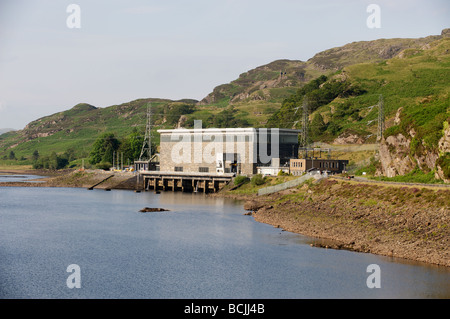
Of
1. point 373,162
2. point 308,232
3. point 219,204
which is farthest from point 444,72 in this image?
point 308,232

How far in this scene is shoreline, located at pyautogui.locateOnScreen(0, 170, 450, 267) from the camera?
174 feet

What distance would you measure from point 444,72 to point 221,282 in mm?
166799

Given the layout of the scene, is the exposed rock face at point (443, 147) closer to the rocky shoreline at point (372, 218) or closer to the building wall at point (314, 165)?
the rocky shoreline at point (372, 218)

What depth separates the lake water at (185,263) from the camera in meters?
44.5

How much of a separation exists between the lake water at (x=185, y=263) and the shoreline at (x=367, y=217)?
2418mm

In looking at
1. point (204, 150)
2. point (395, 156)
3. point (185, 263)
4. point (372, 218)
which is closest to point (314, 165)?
point (395, 156)

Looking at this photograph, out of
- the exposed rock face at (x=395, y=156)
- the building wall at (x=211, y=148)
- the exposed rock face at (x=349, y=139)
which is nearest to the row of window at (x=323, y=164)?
the building wall at (x=211, y=148)

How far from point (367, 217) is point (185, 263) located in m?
A: 24.4

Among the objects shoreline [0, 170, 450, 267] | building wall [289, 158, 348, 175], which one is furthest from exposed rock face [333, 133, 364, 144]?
shoreline [0, 170, 450, 267]

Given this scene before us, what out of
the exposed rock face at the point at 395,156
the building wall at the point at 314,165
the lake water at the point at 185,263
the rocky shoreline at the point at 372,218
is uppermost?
the exposed rock face at the point at 395,156

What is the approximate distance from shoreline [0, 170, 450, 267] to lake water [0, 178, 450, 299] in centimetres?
242

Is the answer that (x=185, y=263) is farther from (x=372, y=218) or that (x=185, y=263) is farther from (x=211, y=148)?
(x=211, y=148)

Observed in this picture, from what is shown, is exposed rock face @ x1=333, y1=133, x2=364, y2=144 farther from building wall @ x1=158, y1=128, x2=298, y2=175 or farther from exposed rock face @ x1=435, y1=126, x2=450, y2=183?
exposed rock face @ x1=435, y1=126, x2=450, y2=183

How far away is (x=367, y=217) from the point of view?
65.6 m
